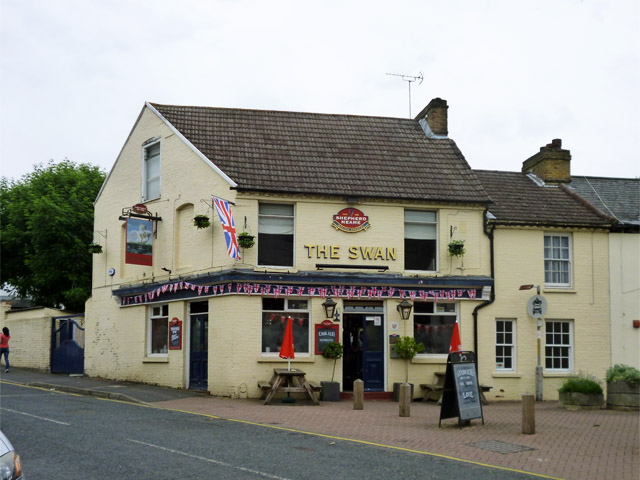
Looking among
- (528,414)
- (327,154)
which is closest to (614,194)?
(327,154)

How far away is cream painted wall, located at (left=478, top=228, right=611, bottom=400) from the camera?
69.1 ft

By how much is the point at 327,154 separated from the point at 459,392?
10.1 m

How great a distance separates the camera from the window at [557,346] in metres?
21.5

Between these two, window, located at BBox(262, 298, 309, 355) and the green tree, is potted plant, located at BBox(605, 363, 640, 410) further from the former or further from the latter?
the green tree

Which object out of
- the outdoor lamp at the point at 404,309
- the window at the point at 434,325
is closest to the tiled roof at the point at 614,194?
the window at the point at 434,325

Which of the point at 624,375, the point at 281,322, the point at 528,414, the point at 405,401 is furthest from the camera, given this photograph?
the point at 281,322

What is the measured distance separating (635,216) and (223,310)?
46.2 ft

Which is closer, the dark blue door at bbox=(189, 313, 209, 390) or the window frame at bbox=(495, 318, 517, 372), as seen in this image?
the dark blue door at bbox=(189, 313, 209, 390)

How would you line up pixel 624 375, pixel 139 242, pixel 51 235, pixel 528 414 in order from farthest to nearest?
pixel 51 235 < pixel 139 242 < pixel 624 375 < pixel 528 414

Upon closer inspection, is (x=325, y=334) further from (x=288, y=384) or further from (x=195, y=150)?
(x=195, y=150)

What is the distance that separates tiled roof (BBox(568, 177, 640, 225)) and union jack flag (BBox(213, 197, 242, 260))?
12.7m

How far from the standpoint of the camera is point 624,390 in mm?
17469

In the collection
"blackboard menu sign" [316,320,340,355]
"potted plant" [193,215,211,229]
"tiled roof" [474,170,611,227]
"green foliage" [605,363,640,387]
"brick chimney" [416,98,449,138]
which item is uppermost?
"brick chimney" [416,98,449,138]

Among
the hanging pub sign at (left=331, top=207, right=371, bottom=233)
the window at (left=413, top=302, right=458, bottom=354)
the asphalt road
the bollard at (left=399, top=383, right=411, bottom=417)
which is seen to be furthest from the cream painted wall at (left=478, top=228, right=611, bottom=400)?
the asphalt road
